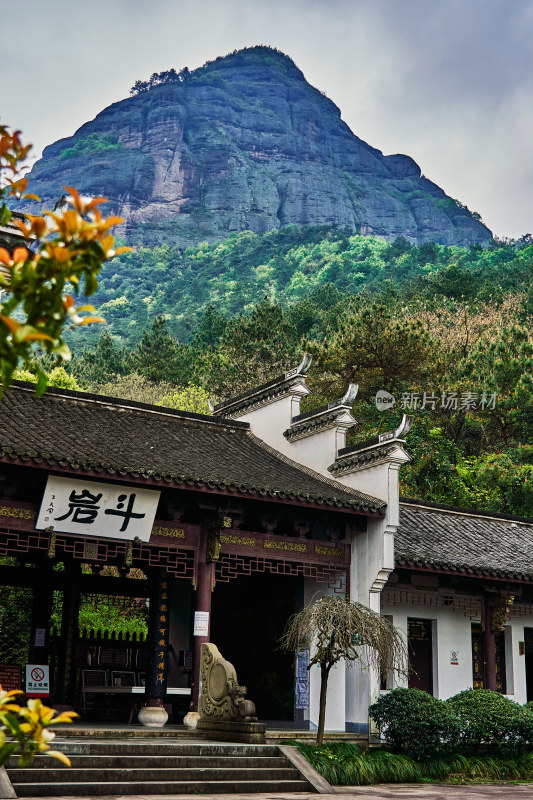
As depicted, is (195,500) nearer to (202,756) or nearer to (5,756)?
(202,756)

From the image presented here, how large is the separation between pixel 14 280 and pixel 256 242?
9500 cm

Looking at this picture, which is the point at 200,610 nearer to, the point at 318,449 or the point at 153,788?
the point at 153,788

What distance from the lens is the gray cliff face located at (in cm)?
12394

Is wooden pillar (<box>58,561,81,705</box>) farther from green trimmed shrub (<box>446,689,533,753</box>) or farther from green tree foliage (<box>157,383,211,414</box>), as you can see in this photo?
green tree foliage (<box>157,383,211,414</box>)

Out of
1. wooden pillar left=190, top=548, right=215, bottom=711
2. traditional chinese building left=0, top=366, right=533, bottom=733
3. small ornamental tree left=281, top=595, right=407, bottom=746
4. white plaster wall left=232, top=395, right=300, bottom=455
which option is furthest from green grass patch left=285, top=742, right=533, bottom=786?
white plaster wall left=232, top=395, right=300, bottom=455

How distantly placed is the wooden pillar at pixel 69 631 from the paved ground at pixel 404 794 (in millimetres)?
5335

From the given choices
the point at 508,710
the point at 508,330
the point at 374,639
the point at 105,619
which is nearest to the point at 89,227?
the point at 374,639

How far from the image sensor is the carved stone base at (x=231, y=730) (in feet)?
38.9

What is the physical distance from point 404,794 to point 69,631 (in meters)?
6.44

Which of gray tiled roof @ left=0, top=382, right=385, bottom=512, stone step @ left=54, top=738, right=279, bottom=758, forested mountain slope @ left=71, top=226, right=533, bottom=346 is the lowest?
stone step @ left=54, top=738, right=279, bottom=758

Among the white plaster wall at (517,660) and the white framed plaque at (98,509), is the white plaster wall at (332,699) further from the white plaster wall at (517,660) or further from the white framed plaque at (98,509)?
the white framed plaque at (98,509)

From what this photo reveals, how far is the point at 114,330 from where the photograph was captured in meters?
79.2

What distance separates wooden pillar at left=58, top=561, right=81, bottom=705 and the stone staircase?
3551 millimetres

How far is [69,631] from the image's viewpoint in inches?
594
